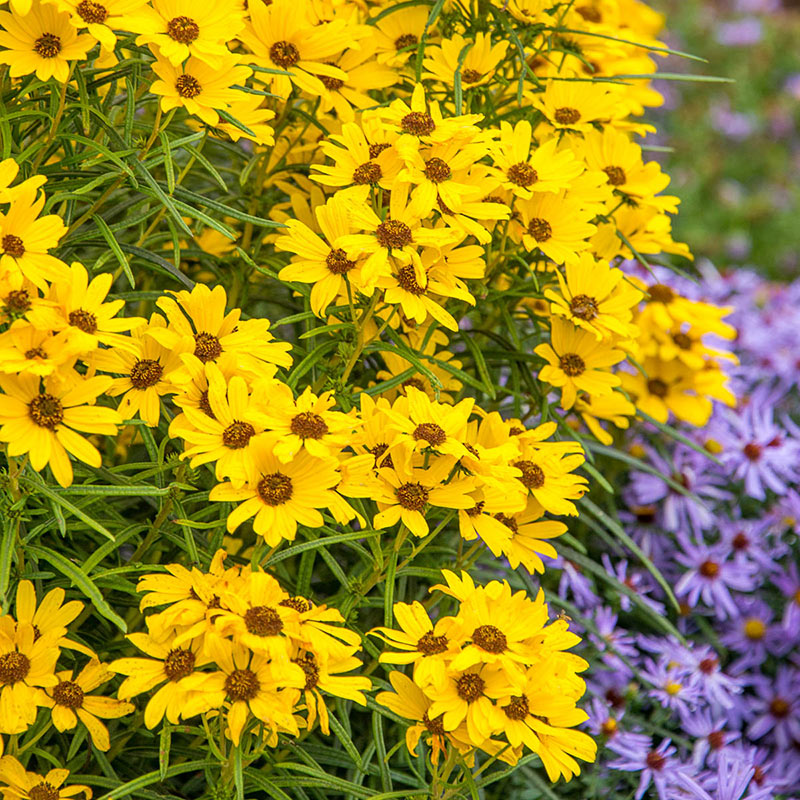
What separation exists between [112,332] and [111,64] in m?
0.48

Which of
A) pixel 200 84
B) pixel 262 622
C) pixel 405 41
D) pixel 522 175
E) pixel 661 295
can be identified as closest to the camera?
pixel 262 622

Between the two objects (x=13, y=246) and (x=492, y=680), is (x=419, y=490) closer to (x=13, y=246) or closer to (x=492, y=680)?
(x=492, y=680)

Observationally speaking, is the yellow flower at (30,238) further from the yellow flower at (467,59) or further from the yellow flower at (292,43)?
Result: the yellow flower at (467,59)

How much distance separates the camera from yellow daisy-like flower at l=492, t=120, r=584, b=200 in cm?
143

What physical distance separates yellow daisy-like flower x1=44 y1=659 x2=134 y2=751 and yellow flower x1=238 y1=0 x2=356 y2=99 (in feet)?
2.72

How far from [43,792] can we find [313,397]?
60 centimetres

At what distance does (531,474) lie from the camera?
1330 mm

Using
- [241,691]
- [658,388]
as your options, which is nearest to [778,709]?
[658,388]

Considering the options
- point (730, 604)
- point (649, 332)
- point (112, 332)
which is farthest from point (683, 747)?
point (112, 332)

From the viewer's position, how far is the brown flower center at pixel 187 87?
1264 mm

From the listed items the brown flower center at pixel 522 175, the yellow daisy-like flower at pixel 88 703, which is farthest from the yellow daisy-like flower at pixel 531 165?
the yellow daisy-like flower at pixel 88 703

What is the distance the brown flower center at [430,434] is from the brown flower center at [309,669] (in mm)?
289

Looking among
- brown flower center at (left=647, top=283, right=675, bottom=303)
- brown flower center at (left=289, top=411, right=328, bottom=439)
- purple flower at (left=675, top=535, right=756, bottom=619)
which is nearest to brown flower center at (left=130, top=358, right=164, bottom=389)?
brown flower center at (left=289, top=411, right=328, bottom=439)

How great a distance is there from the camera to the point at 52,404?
1089mm
